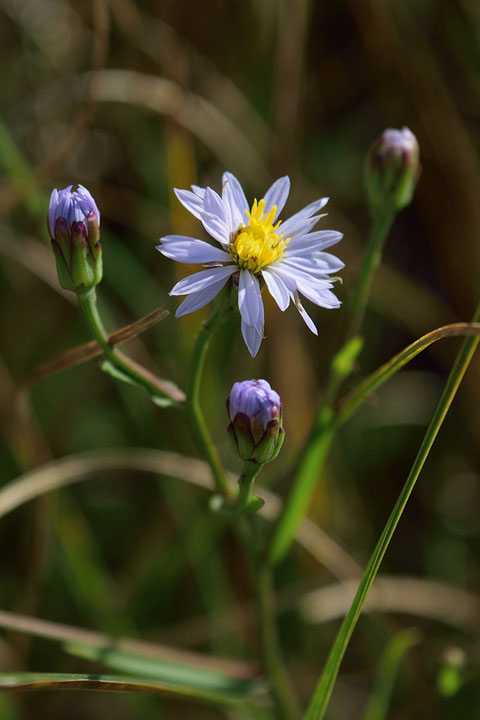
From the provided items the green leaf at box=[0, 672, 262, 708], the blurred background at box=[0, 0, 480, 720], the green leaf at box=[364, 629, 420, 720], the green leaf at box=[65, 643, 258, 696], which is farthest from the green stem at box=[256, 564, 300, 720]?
the blurred background at box=[0, 0, 480, 720]

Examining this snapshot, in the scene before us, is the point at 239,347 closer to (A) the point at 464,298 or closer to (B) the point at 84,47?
(A) the point at 464,298

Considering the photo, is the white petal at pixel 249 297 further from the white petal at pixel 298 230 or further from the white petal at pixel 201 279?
the white petal at pixel 298 230

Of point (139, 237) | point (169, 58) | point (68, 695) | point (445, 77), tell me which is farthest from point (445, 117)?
point (68, 695)

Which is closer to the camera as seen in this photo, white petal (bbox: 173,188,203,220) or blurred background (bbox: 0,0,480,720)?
white petal (bbox: 173,188,203,220)

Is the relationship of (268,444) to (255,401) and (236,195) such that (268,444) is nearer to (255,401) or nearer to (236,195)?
(255,401)

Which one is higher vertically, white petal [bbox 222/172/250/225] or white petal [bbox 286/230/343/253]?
white petal [bbox 222/172/250/225]

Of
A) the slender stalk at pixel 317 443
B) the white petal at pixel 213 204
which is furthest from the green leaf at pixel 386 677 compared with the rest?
the white petal at pixel 213 204

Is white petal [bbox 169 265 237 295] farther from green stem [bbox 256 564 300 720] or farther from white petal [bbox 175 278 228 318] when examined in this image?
green stem [bbox 256 564 300 720]
